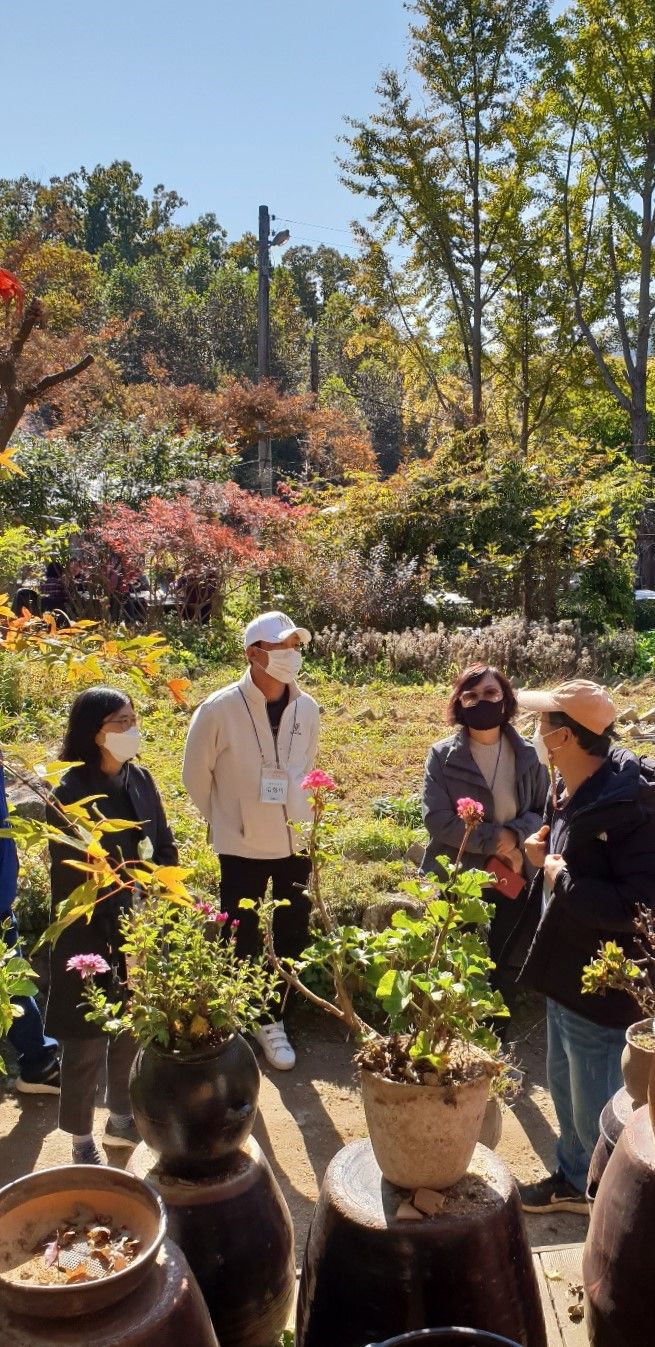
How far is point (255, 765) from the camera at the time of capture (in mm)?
4477

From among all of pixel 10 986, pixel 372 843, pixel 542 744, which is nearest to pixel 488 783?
pixel 542 744

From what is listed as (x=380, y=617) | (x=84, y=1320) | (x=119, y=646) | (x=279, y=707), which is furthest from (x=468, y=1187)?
(x=380, y=617)

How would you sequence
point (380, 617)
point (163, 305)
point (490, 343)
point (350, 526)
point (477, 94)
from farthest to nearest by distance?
1. point (163, 305)
2. point (490, 343)
3. point (477, 94)
4. point (350, 526)
5. point (380, 617)

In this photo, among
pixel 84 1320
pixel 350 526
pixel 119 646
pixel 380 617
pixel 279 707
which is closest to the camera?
pixel 84 1320

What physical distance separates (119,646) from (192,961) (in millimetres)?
780

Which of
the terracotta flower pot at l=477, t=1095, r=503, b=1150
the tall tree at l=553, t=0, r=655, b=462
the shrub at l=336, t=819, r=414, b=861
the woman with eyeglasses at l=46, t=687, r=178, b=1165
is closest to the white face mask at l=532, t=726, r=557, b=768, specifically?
the terracotta flower pot at l=477, t=1095, r=503, b=1150

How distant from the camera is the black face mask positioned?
413cm

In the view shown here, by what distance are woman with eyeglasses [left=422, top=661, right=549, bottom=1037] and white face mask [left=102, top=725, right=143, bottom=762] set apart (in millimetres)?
1170

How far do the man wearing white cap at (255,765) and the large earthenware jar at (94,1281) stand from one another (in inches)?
107

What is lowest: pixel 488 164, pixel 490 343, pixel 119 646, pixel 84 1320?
pixel 84 1320

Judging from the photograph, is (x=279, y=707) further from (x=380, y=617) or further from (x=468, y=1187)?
(x=380, y=617)

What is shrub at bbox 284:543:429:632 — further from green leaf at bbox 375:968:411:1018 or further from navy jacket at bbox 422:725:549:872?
green leaf at bbox 375:968:411:1018

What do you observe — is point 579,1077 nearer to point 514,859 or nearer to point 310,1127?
point 514,859

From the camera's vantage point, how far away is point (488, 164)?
23.7 metres
